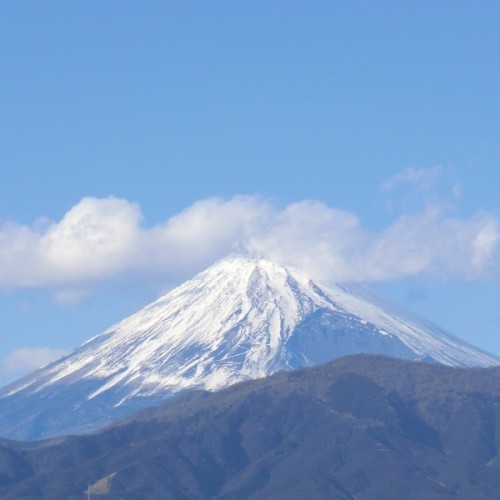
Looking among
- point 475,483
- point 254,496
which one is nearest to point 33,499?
point 254,496

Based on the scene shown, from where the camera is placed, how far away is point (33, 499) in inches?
7790

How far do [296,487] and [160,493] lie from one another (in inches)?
666

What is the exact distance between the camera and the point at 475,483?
199 m

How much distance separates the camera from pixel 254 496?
197750 millimetres

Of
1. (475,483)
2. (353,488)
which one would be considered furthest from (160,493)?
(475,483)

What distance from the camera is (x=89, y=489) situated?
196875 millimetres

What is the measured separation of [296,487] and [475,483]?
22445mm

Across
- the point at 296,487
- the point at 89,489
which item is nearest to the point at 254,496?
the point at 296,487

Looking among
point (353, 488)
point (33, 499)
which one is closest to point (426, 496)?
point (353, 488)

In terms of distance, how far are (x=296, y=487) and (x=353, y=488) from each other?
7187 millimetres

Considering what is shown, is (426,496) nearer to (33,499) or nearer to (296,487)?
(296,487)

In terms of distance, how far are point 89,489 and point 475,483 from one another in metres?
47.9

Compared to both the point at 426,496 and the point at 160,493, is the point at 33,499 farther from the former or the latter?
the point at 426,496

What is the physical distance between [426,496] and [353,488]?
11749 mm
